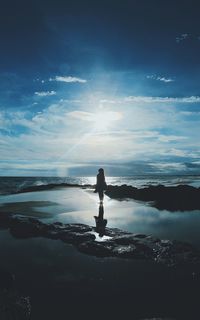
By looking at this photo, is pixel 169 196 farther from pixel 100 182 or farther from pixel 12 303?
pixel 12 303

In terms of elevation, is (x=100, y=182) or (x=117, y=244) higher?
(x=100, y=182)

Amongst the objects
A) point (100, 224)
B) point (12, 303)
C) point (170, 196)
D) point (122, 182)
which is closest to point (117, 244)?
point (100, 224)

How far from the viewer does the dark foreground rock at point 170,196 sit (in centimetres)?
1964

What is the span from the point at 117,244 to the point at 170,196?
14.9m

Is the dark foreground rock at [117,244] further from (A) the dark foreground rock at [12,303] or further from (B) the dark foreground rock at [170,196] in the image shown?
(B) the dark foreground rock at [170,196]

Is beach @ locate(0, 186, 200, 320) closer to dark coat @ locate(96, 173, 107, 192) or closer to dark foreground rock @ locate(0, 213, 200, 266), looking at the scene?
dark foreground rock @ locate(0, 213, 200, 266)

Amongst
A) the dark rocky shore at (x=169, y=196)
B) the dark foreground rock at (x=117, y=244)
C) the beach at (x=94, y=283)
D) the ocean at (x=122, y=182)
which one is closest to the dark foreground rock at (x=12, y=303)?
the beach at (x=94, y=283)

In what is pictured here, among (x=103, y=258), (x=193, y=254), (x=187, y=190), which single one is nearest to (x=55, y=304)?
(x=103, y=258)

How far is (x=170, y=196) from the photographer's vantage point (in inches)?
902

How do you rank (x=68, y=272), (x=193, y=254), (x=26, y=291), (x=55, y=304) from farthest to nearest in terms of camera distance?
(x=193, y=254), (x=68, y=272), (x=26, y=291), (x=55, y=304)

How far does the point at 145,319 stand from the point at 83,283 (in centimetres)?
177

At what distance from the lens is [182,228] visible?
11.5 meters

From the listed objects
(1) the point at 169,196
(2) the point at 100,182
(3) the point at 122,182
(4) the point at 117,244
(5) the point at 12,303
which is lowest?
(3) the point at 122,182

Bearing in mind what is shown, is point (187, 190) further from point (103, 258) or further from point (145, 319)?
point (145, 319)
